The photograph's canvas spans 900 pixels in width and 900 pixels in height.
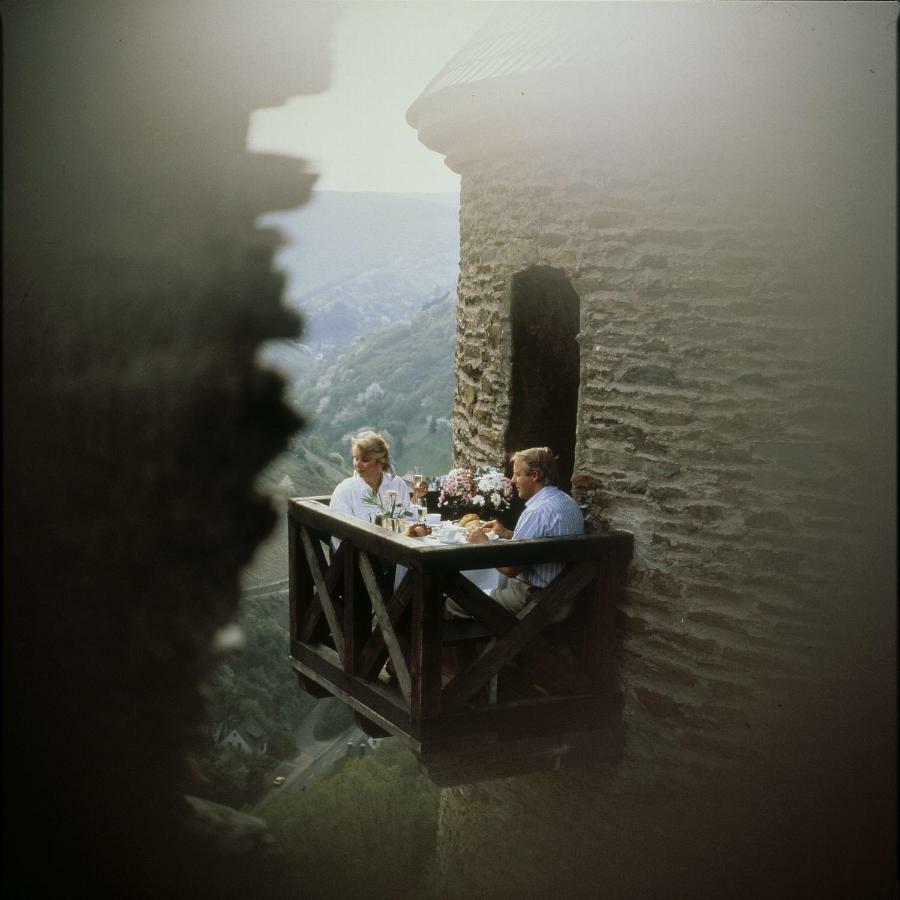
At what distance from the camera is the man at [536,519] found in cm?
488

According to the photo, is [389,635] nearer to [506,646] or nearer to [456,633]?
[456,633]

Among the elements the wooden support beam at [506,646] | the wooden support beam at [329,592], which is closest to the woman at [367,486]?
the wooden support beam at [329,592]

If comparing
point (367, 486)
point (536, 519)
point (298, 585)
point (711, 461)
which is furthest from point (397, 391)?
point (711, 461)

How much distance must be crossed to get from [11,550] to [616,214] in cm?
422

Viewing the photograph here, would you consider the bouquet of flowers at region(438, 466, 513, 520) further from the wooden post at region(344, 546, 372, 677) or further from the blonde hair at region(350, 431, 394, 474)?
the wooden post at region(344, 546, 372, 677)

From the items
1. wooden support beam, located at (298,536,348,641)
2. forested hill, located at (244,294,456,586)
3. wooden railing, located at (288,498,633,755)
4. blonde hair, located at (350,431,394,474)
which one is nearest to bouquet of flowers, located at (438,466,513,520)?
blonde hair, located at (350,431,394,474)

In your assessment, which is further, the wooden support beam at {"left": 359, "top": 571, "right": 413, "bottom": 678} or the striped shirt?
the striped shirt

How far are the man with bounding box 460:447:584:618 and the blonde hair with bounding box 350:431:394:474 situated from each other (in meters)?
0.76

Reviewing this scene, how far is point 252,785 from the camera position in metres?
19.5

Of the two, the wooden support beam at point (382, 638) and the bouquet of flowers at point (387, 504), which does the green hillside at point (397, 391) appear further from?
the wooden support beam at point (382, 638)

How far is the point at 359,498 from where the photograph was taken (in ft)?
17.6

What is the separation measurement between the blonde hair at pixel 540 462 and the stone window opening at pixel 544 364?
1.09 m

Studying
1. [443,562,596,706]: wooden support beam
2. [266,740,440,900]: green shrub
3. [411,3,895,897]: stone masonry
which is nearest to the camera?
[411,3,895,897]: stone masonry

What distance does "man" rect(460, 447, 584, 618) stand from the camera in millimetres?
4875
